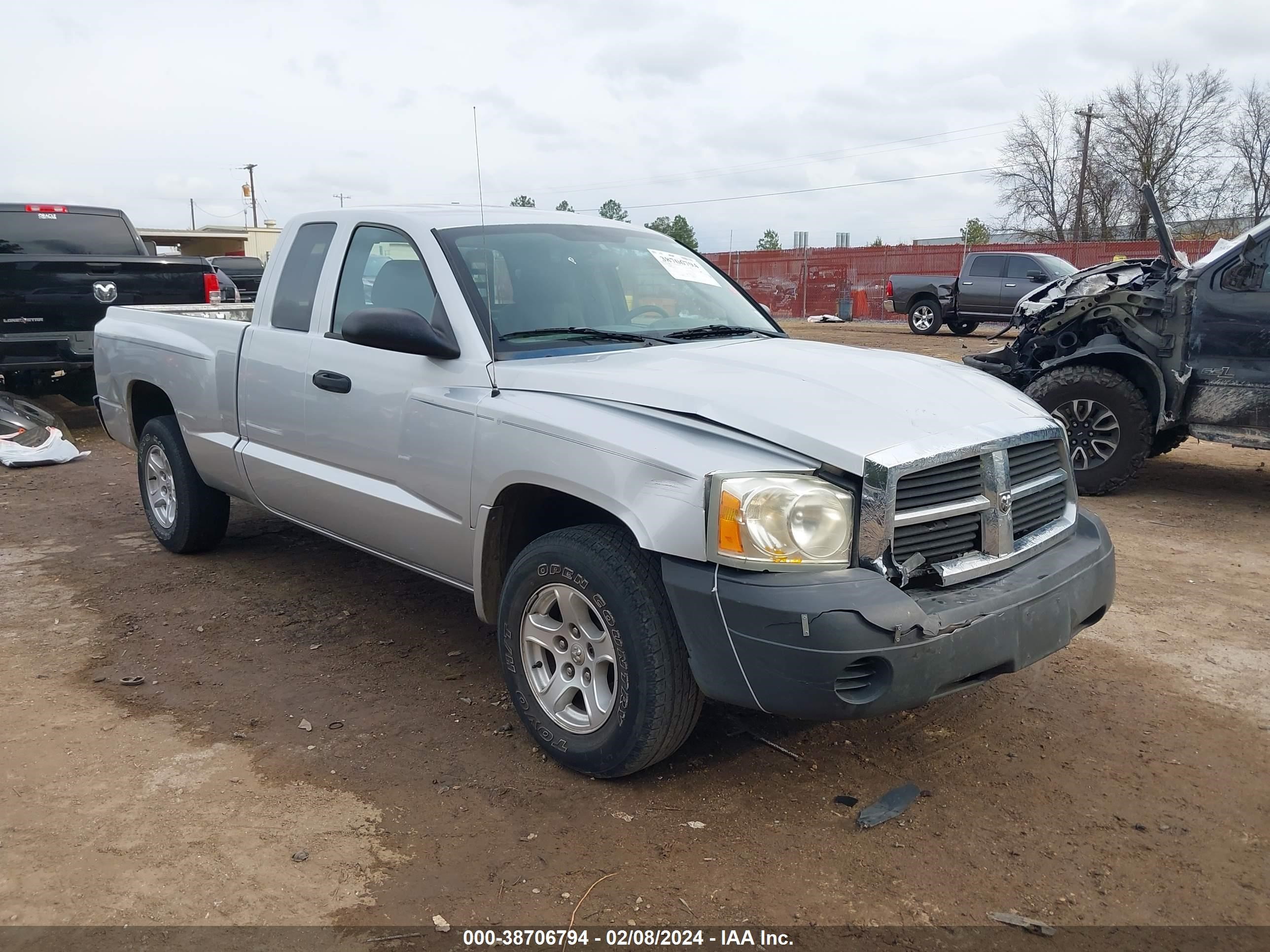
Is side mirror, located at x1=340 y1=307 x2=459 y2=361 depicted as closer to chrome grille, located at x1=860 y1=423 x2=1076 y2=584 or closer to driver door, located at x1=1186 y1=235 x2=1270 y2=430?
chrome grille, located at x1=860 y1=423 x2=1076 y2=584

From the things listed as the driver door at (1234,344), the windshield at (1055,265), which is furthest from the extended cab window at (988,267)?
the driver door at (1234,344)

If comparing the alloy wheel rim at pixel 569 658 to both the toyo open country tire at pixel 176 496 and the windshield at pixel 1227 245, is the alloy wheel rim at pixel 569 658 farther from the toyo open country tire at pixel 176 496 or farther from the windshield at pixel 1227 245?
the windshield at pixel 1227 245

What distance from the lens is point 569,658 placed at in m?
3.34

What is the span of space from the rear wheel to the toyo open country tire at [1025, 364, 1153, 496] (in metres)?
15.5

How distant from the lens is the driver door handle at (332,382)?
414 centimetres

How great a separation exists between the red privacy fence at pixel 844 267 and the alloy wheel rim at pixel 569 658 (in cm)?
2498

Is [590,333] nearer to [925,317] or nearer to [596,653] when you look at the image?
[596,653]

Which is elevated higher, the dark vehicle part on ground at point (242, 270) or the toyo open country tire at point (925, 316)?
the dark vehicle part on ground at point (242, 270)

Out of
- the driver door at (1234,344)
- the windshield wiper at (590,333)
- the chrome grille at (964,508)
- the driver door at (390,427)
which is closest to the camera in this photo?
the chrome grille at (964,508)

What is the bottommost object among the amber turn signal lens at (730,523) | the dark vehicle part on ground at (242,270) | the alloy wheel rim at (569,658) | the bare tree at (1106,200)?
the alloy wheel rim at (569,658)

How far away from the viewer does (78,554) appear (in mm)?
6074

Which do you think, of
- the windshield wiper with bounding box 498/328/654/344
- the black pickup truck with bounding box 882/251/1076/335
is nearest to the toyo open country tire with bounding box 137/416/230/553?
the windshield wiper with bounding box 498/328/654/344

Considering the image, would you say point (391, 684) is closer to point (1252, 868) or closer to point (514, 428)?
point (514, 428)

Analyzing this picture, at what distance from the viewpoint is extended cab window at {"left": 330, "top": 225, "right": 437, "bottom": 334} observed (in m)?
3.99
